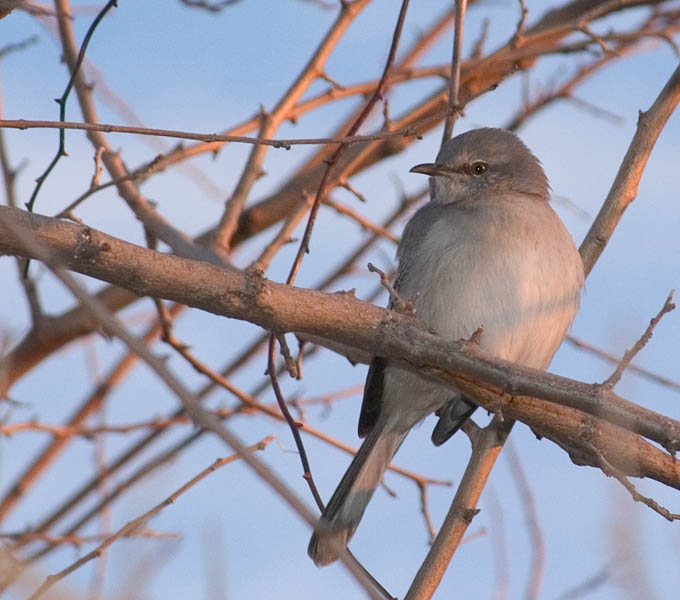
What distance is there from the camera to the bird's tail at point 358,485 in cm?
548

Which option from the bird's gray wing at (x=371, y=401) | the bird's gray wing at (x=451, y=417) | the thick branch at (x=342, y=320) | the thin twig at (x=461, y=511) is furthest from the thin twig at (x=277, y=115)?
the thick branch at (x=342, y=320)

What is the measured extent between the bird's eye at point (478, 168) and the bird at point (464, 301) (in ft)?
Answer: 0.81

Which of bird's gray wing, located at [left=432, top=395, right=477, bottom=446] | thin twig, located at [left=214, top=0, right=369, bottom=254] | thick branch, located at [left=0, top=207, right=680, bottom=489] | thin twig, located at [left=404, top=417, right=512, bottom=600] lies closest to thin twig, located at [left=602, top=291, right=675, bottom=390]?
thick branch, located at [left=0, top=207, right=680, bottom=489]

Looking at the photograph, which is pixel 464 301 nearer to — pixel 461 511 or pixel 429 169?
pixel 429 169

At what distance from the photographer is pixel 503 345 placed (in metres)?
5.68

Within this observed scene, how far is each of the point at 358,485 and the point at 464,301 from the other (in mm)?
1128

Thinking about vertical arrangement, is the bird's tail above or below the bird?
below

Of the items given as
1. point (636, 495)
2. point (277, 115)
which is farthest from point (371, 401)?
point (636, 495)

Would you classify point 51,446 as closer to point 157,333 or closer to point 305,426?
point 157,333

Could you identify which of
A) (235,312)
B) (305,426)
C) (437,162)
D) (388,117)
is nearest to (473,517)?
(305,426)

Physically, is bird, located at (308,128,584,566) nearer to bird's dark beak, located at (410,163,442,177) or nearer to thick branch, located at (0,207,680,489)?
bird's dark beak, located at (410,163,442,177)

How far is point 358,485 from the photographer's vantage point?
5699mm

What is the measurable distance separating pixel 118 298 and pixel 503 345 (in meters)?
2.27

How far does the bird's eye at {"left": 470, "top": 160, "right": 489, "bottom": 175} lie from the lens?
6.56 m
